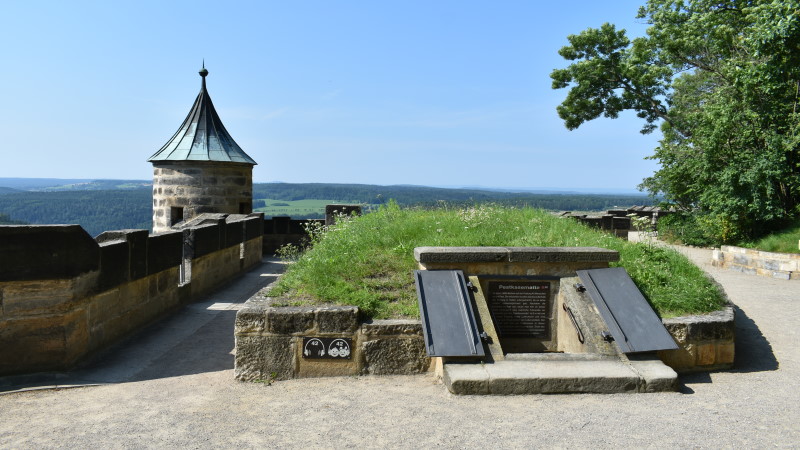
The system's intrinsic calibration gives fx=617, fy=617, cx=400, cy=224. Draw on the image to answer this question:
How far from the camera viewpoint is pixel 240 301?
1000cm

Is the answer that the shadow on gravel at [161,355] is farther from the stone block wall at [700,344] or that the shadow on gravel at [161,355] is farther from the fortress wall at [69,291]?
the stone block wall at [700,344]

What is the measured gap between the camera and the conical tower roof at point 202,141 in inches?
672

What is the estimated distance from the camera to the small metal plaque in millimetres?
5234

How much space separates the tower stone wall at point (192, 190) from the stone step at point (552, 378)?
13.3 m

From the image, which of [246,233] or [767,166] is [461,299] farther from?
[767,166]

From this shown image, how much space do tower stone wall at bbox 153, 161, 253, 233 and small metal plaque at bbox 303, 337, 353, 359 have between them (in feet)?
40.6

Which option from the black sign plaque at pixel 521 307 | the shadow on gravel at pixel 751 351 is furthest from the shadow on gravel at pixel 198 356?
the shadow on gravel at pixel 751 351

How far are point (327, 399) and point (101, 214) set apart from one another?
86.1 m

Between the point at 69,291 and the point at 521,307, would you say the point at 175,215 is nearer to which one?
the point at 69,291

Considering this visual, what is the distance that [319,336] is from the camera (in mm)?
5250

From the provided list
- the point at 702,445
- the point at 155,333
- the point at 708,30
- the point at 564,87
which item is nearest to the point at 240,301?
the point at 155,333

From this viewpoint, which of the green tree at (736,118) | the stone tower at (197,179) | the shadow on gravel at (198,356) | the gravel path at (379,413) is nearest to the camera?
the gravel path at (379,413)

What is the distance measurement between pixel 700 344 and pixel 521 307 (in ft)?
5.15

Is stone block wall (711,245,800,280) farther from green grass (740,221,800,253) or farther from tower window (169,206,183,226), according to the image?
tower window (169,206,183,226)
